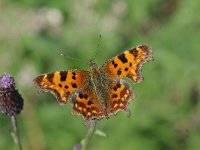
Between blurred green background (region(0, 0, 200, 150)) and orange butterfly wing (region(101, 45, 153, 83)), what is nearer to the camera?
Answer: orange butterfly wing (region(101, 45, 153, 83))

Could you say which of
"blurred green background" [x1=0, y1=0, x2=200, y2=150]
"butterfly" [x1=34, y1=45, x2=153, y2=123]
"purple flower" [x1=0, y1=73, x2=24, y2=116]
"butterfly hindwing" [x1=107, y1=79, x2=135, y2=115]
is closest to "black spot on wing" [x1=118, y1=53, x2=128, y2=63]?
"butterfly" [x1=34, y1=45, x2=153, y2=123]

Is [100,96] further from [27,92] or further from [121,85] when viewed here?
Result: [27,92]

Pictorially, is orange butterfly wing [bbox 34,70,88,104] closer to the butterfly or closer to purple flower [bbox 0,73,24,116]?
the butterfly

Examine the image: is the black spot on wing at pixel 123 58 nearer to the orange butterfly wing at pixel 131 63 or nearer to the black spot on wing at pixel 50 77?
the orange butterfly wing at pixel 131 63

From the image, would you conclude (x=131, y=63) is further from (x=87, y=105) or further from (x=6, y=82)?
(x=6, y=82)

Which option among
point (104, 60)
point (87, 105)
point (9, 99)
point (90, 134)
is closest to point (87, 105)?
point (87, 105)

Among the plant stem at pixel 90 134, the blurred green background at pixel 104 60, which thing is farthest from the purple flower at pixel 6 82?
the blurred green background at pixel 104 60
